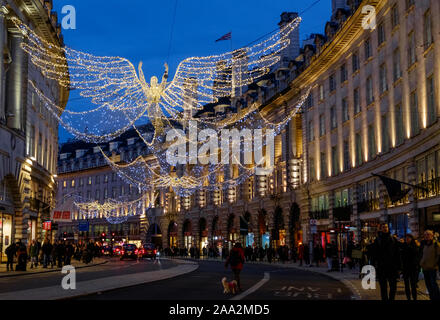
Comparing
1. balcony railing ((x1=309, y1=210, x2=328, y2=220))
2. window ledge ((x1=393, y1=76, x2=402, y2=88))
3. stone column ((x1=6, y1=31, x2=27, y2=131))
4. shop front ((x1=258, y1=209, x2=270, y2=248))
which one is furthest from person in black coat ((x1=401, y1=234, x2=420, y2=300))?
shop front ((x1=258, y1=209, x2=270, y2=248))

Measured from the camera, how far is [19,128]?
A: 140 ft

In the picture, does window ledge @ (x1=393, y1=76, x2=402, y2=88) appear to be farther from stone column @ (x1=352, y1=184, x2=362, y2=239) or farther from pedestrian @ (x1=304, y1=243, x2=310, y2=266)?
pedestrian @ (x1=304, y1=243, x2=310, y2=266)

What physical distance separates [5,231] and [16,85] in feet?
30.5

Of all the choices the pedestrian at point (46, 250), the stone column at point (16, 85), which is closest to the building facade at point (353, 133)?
the pedestrian at point (46, 250)

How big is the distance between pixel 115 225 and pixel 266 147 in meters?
63.5

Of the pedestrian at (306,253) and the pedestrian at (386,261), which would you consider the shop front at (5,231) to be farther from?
the pedestrian at (386,261)

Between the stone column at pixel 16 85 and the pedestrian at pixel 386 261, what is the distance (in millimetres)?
31613

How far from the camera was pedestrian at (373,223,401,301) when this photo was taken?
603 inches

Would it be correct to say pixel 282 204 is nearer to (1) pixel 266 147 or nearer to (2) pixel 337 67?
(1) pixel 266 147

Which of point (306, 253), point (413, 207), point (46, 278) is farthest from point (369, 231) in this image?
point (46, 278)

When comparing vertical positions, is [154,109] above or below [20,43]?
below

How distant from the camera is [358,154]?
48.2 m

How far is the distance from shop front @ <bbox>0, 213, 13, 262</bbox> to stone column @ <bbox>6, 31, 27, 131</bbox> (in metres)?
5.69
